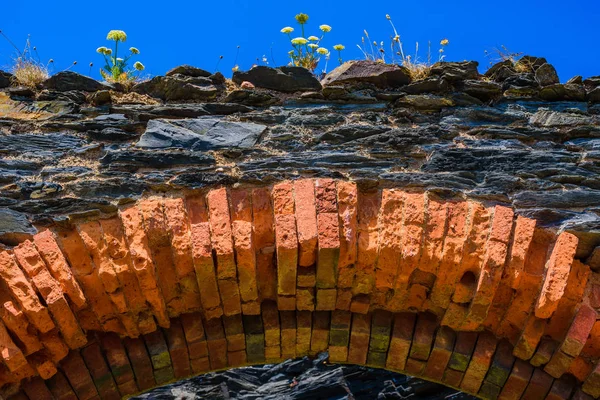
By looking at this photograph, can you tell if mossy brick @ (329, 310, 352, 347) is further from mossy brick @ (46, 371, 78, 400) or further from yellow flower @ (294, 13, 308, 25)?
yellow flower @ (294, 13, 308, 25)

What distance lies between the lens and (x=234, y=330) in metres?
3.04

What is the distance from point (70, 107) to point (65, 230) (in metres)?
1.13

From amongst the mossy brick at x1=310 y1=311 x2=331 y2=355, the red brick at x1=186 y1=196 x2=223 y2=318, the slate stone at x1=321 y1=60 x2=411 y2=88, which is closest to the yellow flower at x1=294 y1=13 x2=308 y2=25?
the slate stone at x1=321 y1=60 x2=411 y2=88

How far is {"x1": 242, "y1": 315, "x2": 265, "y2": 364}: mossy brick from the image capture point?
3068 millimetres

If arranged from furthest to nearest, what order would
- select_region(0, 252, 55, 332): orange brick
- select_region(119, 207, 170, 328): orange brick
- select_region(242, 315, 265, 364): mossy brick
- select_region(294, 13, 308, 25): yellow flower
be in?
select_region(294, 13, 308, 25): yellow flower < select_region(242, 315, 265, 364): mossy brick < select_region(119, 207, 170, 328): orange brick < select_region(0, 252, 55, 332): orange brick

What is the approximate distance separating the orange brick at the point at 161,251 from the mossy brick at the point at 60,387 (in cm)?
56

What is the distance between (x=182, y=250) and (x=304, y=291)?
24.3 inches

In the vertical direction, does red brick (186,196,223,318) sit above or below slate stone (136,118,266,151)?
below

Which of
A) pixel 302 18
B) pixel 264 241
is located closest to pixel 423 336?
pixel 264 241

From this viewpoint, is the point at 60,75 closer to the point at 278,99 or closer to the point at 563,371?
the point at 278,99

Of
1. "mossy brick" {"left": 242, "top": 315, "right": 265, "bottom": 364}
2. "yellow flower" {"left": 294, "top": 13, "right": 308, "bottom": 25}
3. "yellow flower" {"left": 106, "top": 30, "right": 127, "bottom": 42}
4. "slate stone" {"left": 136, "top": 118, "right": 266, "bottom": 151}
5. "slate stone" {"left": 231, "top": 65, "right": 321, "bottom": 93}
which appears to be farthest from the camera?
"yellow flower" {"left": 294, "top": 13, "right": 308, "bottom": 25}

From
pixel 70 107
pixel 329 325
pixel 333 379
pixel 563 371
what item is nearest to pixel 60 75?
pixel 70 107

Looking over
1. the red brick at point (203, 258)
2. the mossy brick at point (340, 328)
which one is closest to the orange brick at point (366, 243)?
the mossy brick at point (340, 328)

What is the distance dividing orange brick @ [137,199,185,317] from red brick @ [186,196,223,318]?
0.42ft
